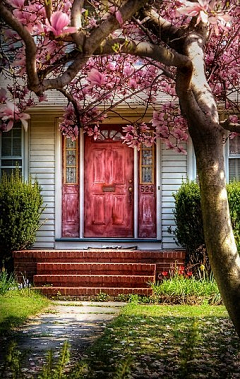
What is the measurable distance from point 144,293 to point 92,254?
140 centimetres

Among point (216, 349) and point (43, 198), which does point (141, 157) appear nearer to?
point (43, 198)

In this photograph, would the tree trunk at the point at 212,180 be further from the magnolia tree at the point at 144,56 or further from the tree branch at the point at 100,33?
the tree branch at the point at 100,33

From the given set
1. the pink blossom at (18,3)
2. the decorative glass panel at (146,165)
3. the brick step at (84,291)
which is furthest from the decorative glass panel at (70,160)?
the pink blossom at (18,3)

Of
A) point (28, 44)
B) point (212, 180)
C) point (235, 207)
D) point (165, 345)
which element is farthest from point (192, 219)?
point (28, 44)

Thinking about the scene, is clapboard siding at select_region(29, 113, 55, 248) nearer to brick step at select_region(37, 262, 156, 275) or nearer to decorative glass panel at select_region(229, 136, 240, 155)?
brick step at select_region(37, 262, 156, 275)

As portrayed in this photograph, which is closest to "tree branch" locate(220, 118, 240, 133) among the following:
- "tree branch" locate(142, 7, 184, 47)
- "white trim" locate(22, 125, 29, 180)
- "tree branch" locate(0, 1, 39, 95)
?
"tree branch" locate(142, 7, 184, 47)

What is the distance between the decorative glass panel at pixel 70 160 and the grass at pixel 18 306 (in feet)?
10.7

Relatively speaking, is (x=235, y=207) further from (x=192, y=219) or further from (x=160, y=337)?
(x=160, y=337)

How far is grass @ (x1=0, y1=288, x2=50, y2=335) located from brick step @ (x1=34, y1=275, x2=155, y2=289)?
1.63 feet

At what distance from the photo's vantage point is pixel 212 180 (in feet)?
18.2

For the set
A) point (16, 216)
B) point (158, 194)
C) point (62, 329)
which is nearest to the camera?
point (62, 329)

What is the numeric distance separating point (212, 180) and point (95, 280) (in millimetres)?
5914

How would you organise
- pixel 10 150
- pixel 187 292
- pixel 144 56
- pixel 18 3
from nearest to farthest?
pixel 18 3
pixel 144 56
pixel 187 292
pixel 10 150

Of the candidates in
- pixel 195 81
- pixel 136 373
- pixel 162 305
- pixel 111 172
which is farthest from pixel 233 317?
pixel 111 172
